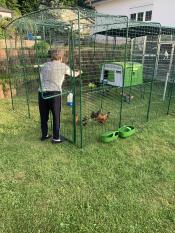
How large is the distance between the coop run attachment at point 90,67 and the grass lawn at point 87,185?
67cm

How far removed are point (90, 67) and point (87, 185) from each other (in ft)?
11.5

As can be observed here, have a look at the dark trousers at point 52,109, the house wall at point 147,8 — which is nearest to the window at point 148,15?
the house wall at point 147,8

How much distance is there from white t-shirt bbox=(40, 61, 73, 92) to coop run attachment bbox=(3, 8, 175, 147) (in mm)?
176

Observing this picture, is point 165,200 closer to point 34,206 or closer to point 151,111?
point 34,206

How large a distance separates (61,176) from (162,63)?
573 cm

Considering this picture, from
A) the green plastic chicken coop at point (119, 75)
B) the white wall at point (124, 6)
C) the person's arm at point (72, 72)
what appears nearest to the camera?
the person's arm at point (72, 72)

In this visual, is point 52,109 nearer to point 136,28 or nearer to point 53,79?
point 53,79

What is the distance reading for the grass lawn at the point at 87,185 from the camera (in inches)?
106

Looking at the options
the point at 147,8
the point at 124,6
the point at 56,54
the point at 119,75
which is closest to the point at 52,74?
the point at 56,54

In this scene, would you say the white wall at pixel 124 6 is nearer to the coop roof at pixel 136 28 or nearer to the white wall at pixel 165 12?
the white wall at pixel 165 12

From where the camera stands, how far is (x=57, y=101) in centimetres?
429

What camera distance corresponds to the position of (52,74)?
4.10 meters

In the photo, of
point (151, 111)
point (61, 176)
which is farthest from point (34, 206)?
point (151, 111)

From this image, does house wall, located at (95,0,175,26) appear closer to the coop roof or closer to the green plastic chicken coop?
the coop roof
